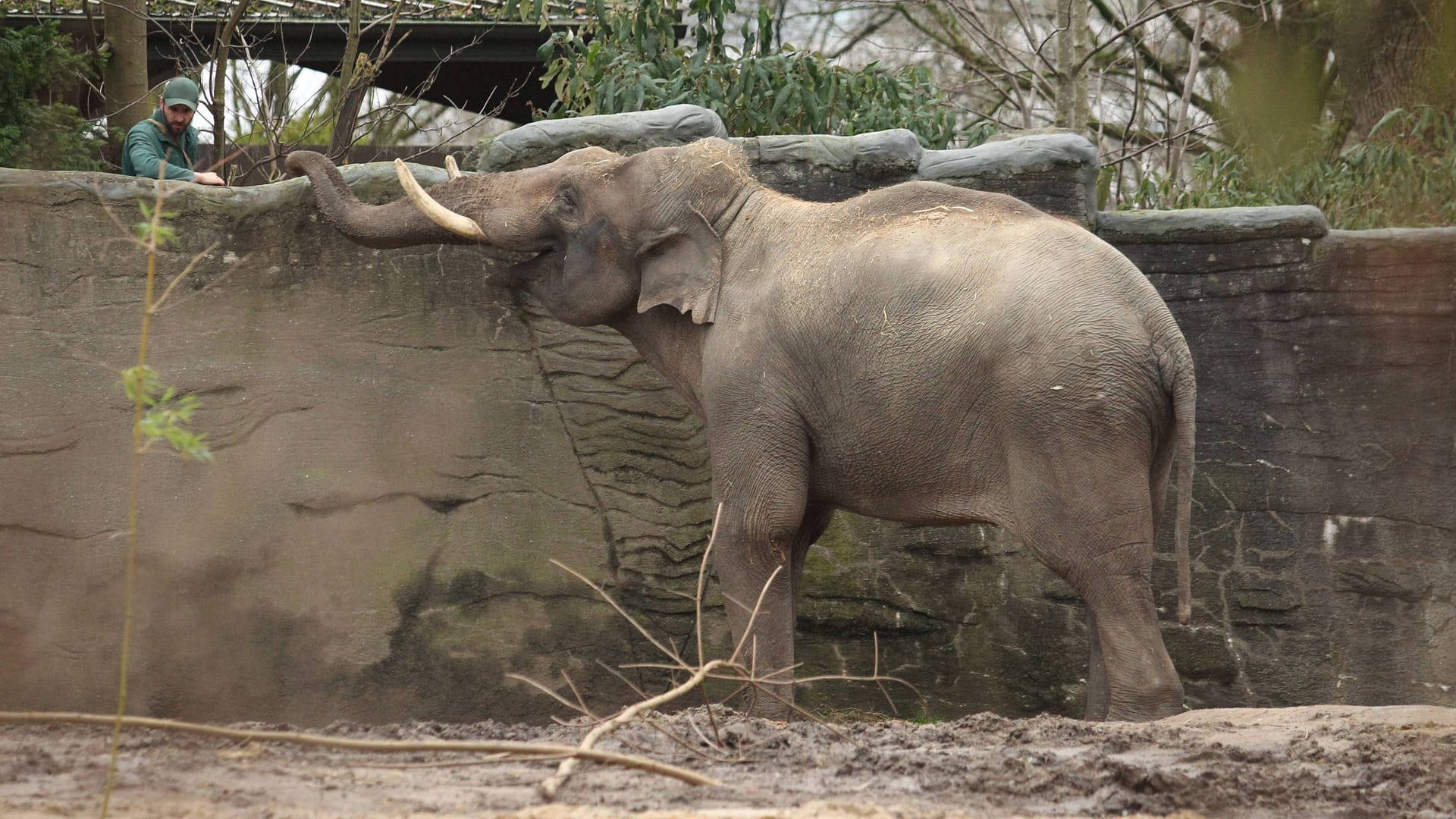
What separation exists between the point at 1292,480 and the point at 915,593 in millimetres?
1633

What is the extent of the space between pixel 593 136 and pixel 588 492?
1475mm

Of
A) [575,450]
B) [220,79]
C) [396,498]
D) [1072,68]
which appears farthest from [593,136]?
[1072,68]

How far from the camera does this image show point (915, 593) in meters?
6.73

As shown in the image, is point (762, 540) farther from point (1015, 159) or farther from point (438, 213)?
point (1015, 159)

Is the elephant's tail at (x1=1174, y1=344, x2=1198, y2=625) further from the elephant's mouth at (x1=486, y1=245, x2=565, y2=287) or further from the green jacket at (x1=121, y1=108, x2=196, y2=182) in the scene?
the green jacket at (x1=121, y1=108, x2=196, y2=182)

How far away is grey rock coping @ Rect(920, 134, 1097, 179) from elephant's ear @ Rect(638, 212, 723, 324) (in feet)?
4.06

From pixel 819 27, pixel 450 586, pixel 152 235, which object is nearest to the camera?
pixel 152 235

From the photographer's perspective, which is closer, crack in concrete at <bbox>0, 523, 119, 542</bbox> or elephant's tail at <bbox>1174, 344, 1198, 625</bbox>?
elephant's tail at <bbox>1174, 344, 1198, 625</bbox>

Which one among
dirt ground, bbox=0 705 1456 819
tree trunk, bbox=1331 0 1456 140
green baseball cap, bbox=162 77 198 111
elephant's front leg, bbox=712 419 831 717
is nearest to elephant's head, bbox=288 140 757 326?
elephant's front leg, bbox=712 419 831 717

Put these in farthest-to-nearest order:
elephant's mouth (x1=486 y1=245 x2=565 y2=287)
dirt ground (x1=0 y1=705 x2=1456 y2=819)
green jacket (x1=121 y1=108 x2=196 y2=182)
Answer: green jacket (x1=121 y1=108 x2=196 y2=182), elephant's mouth (x1=486 y1=245 x2=565 y2=287), dirt ground (x1=0 y1=705 x2=1456 y2=819)

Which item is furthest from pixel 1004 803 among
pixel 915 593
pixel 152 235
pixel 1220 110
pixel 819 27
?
pixel 819 27

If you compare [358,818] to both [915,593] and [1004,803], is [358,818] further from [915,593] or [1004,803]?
[915,593]

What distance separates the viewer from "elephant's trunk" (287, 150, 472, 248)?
6023mm

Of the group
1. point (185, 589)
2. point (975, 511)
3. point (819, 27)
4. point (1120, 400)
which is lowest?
point (185, 589)
